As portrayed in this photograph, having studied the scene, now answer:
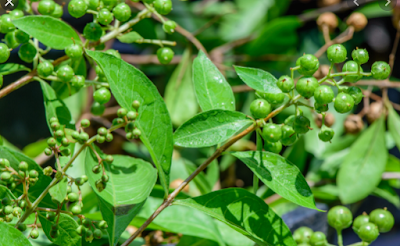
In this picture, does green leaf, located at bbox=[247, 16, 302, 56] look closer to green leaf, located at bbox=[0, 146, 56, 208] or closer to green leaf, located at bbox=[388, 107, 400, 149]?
green leaf, located at bbox=[388, 107, 400, 149]

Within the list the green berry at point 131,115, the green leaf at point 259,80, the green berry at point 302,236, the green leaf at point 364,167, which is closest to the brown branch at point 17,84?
the green berry at point 131,115

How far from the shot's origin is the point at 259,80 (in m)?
0.54

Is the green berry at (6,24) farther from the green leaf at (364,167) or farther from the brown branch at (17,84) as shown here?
the green leaf at (364,167)

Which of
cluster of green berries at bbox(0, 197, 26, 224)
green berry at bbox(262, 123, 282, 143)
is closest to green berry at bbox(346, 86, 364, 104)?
A: green berry at bbox(262, 123, 282, 143)

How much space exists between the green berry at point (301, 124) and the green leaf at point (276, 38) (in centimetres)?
66

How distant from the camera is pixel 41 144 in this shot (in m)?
1.06

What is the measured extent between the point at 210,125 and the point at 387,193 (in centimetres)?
67

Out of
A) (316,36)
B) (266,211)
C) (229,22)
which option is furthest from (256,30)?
(266,211)

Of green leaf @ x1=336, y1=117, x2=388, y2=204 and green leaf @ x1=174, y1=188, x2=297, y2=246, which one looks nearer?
green leaf @ x1=174, y1=188, x2=297, y2=246

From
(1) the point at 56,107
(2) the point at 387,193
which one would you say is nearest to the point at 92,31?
(1) the point at 56,107

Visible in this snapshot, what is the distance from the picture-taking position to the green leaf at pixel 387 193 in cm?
99

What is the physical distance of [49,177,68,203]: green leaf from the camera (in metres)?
0.56

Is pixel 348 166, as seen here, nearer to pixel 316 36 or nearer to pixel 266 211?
pixel 266 211

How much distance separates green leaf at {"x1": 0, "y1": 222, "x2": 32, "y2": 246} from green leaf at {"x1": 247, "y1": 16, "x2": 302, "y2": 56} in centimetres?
87
